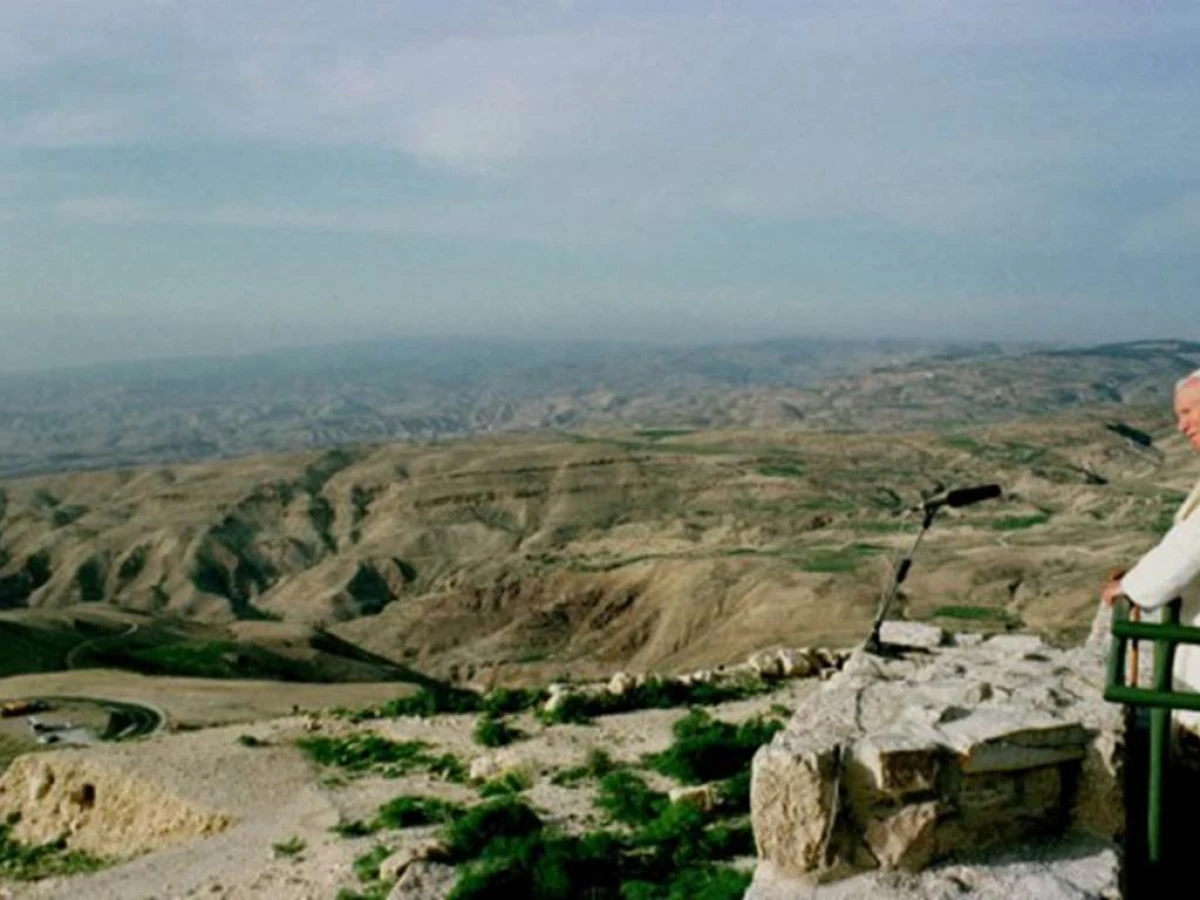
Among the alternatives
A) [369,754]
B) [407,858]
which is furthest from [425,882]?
[369,754]

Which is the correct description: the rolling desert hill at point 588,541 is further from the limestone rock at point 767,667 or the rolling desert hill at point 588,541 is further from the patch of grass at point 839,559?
the limestone rock at point 767,667

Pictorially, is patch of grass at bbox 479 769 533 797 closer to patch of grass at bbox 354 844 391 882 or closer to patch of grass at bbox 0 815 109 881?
patch of grass at bbox 354 844 391 882

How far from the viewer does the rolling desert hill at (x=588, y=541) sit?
5619 cm

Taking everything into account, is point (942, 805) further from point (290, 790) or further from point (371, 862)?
point (290, 790)

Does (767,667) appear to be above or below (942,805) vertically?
below

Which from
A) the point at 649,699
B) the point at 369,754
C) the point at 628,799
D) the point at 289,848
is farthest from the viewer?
the point at 649,699

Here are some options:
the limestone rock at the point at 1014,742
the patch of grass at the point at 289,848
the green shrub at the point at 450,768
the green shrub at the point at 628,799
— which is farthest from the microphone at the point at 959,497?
the green shrub at the point at 450,768

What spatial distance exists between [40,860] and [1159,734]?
14640mm

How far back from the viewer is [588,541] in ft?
271

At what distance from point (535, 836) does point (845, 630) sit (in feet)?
129

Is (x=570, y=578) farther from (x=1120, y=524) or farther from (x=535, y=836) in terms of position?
(x=535, y=836)

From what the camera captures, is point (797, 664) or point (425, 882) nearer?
point (425, 882)

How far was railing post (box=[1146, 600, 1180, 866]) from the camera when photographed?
217 inches

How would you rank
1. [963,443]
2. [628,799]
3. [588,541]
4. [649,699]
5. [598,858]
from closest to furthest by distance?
[598,858] < [628,799] < [649,699] < [588,541] < [963,443]
